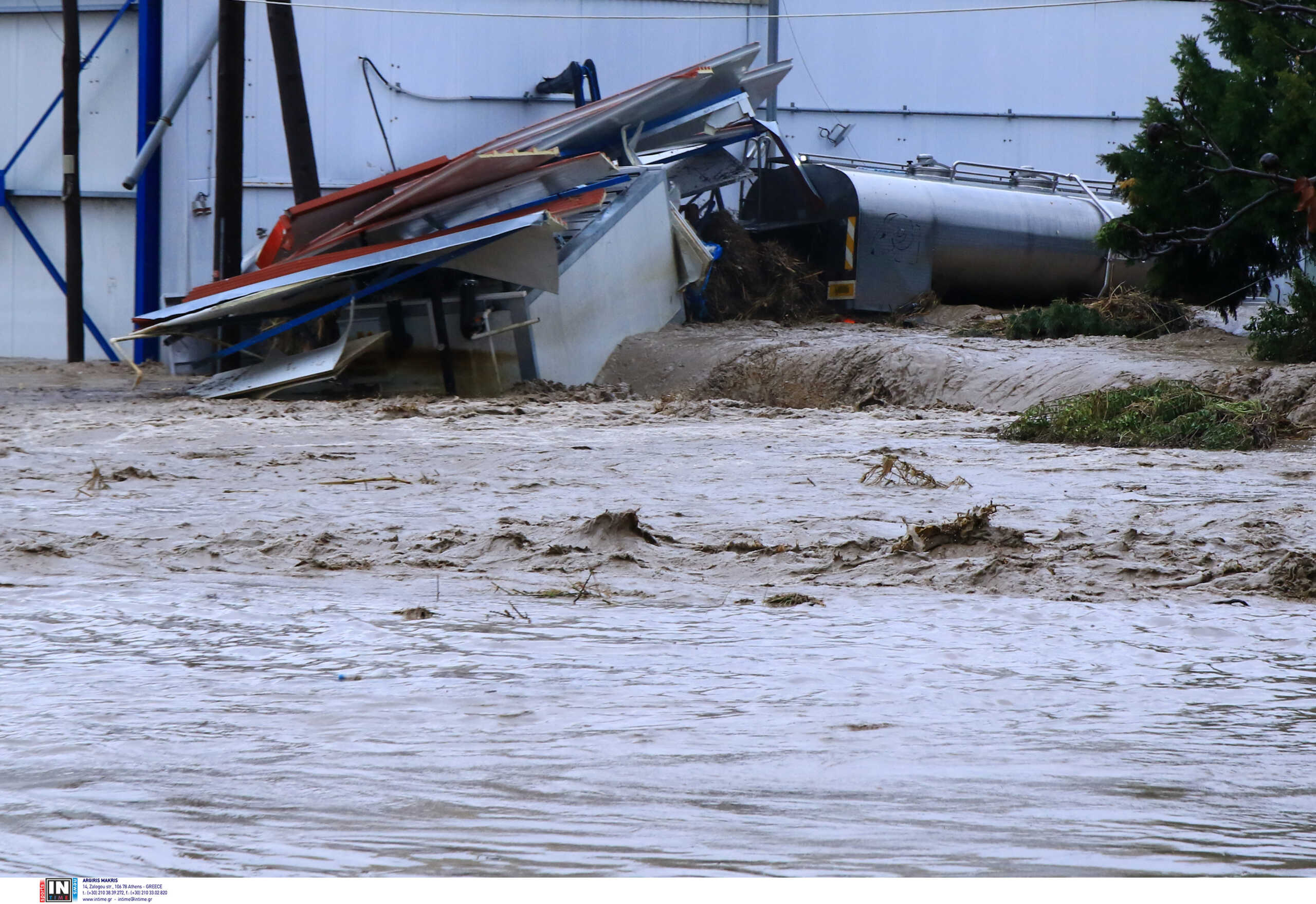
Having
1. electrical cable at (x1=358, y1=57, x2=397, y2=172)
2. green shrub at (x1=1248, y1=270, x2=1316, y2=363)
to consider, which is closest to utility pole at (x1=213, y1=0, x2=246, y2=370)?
electrical cable at (x1=358, y1=57, x2=397, y2=172)

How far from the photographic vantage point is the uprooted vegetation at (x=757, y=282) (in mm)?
14117

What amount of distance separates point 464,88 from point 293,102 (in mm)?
3255

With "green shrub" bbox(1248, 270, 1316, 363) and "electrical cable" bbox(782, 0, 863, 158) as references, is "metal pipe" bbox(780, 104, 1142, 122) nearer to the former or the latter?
"electrical cable" bbox(782, 0, 863, 158)

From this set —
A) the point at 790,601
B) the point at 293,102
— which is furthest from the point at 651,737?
the point at 293,102

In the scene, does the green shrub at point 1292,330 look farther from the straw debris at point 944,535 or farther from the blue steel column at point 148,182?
the blue steel column at point 148,182

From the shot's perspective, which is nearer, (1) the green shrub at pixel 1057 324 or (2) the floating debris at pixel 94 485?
(2) the floating debris at pixel 94 485

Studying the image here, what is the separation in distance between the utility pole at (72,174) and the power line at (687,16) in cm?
236

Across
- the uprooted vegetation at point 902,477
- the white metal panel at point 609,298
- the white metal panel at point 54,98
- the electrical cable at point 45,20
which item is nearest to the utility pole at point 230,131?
the white metal panel at point 54,98

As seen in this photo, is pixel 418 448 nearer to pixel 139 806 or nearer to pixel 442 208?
pixel 442 208

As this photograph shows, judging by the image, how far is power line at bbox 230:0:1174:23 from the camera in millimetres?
15781

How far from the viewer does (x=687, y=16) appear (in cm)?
1770

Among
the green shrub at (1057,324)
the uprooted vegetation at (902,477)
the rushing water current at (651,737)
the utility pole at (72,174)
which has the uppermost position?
the utility pole at (72,174)

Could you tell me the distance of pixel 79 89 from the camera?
1662cm

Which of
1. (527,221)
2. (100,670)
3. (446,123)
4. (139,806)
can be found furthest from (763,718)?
(446,123)
